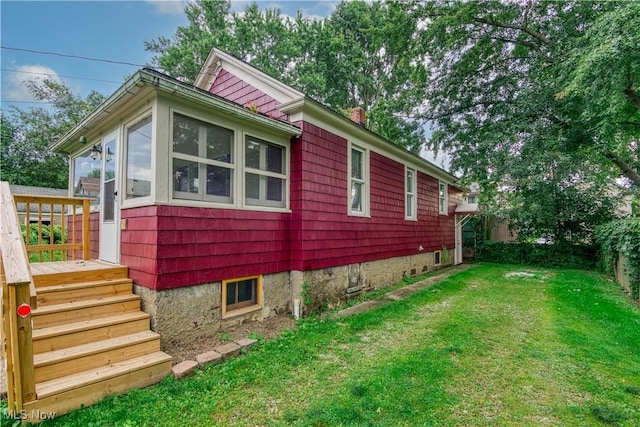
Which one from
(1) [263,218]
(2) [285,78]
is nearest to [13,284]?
(1) [263,218]

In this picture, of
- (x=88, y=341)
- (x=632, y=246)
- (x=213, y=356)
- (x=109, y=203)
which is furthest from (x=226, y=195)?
(x=632, y=246)

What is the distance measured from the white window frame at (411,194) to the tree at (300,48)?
8.24m

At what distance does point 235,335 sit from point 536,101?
10330mm

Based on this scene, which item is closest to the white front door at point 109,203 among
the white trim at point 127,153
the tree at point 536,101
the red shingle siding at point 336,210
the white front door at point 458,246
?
the white trim at point 127,153

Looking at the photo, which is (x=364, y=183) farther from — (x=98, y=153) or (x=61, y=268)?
(x=61, y=268)

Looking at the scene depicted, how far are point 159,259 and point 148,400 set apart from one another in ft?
4.84

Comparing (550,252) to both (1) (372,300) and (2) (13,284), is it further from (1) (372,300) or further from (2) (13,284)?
(2) (13,284)

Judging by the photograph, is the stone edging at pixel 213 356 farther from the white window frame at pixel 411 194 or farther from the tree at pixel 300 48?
the tree at pixel 300 48

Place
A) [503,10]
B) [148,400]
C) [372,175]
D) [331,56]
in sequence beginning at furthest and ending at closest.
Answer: [331,56] → [503,10] → [372,175] → [148,400]

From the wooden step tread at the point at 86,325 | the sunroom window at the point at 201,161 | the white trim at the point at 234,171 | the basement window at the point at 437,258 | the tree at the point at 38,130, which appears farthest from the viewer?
the tree at the point at 38,130

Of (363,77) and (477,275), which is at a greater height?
(363,77)

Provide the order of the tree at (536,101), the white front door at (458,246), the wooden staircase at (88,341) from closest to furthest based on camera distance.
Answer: the wooden staircase at (88,341)
the tree at (536,101)
the white front door at (458,246)

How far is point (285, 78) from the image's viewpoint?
711 inches

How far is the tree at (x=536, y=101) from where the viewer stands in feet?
21.6
